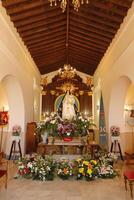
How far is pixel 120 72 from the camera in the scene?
7789 mm

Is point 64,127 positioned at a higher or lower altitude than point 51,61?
lower

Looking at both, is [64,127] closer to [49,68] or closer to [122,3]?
[122,3]

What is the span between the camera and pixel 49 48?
34.0 ft

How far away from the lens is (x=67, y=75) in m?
12.7

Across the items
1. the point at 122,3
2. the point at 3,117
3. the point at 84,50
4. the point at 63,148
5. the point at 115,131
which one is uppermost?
the point at 84,50

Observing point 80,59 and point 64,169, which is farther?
point 80,59

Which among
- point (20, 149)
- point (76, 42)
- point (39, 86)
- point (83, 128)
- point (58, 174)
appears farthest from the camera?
point (39, 86)

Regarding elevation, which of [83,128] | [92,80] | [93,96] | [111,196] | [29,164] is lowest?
[111,196]

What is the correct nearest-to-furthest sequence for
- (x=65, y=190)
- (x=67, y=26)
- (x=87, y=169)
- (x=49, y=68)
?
(x=65, y=190) → (x=87, y=169) → (x=67, y=26) → (x=49, y=68)

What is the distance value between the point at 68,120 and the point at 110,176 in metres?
2.11

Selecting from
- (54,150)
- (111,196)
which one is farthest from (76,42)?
(111,196)

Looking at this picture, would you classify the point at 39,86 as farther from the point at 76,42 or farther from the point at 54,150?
the point at 54,150

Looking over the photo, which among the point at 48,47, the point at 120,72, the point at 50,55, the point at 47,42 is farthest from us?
the point at 50,55

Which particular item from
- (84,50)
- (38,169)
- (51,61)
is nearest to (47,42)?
(84,50)
